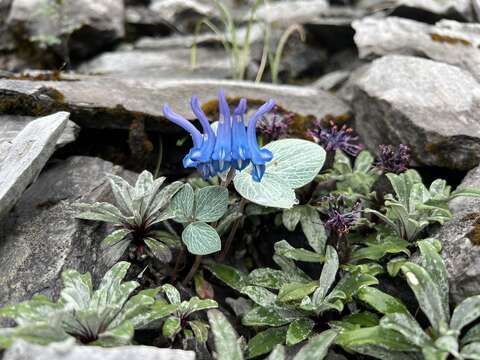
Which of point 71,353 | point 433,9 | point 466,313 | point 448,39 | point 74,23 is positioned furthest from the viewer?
point 74,23

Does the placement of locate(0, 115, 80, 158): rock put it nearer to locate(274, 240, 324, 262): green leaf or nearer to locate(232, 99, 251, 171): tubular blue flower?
locate(232, 99, 251, 171): tubular blue flower

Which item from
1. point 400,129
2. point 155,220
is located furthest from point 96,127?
point 400,129

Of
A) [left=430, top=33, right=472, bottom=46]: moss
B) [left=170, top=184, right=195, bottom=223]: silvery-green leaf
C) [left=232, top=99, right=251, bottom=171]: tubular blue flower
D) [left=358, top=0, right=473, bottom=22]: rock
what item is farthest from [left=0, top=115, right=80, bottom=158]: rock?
[left=358, top=0, right=473, bottom=22]: rock

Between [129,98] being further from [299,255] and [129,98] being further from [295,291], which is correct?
[295,291]

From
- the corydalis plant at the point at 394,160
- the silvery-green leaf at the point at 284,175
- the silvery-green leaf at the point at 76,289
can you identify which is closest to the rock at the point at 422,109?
the corydalis plant at the point at 394,160

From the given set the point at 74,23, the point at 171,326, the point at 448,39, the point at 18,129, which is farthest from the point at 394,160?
the point at 74,23

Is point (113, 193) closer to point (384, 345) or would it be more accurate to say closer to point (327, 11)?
point (384, 345)
